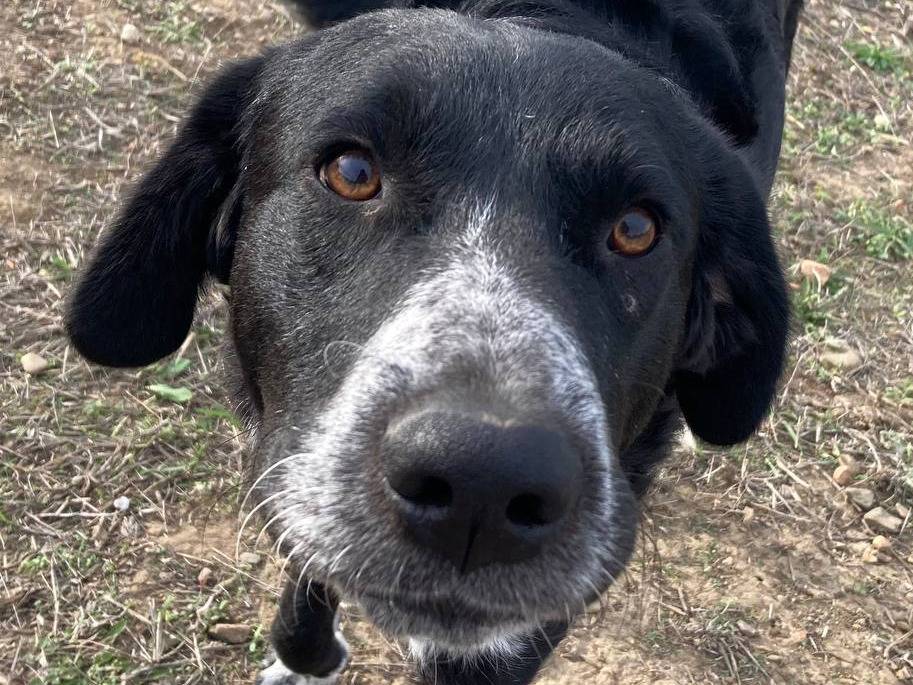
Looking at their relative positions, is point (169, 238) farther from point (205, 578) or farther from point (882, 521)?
point (882, 521)

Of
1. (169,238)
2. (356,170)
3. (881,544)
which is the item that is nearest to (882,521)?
(881,544)

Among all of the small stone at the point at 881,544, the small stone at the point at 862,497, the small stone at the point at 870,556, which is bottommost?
the small stone at the point at 870,556

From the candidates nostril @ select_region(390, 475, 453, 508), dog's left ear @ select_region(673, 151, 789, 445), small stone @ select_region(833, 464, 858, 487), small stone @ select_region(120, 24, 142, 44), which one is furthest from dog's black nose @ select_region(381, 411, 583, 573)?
small stone @ select_region(120, 24, 142, 44)

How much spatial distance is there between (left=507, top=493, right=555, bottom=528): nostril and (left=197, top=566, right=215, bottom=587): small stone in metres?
2.23

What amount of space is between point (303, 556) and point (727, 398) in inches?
64.2

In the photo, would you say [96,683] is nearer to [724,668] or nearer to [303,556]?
[303,556]

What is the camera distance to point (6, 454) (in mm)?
3875

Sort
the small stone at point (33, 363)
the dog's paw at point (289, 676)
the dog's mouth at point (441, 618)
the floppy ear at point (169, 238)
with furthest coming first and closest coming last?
the small stone at point (33, 363), the dog's paw at point (289, 676), the floppy ear at point (169, 238), the dog's mouth at point (441, 618)

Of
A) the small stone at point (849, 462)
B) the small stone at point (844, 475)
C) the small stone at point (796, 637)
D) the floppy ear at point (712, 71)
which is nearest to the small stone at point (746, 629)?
the small stone at point (796, 637)

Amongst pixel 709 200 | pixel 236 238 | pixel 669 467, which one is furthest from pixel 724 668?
pixel 236 238

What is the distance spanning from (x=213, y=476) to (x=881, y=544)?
2.95m

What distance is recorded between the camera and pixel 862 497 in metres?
4.42

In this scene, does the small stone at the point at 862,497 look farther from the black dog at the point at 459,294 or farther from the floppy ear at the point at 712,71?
the floppy ear at the point at 712,71

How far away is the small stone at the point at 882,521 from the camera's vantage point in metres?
4.33
